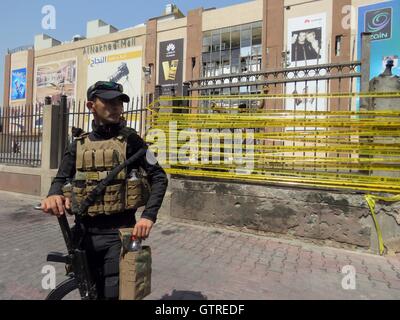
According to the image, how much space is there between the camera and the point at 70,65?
4588 cm

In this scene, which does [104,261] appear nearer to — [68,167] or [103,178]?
[103,178]

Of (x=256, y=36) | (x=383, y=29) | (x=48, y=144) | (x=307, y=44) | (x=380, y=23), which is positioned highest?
(x=256, y=36)

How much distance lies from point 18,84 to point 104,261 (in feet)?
191

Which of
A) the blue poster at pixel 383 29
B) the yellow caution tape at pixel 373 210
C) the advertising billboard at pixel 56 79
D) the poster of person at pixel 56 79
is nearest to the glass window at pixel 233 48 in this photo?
the blue poster at pixel 383 29

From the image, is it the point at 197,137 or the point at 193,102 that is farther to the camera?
the point at 193,102

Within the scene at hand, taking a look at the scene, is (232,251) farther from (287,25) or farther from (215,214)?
(287,25)

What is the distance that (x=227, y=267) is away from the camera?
418 centimetres

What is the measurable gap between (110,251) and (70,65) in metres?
49.0

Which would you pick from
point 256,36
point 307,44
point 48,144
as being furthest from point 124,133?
point 256,36

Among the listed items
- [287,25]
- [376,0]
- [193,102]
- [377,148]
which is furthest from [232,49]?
[377,148]

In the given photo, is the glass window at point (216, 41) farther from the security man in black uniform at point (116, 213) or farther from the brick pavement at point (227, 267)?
the security man in black uniform at point (116, 213)

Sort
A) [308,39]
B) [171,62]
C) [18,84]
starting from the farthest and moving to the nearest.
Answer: [18,84] → [171,62] → [308,39]

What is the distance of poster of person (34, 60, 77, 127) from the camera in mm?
45375

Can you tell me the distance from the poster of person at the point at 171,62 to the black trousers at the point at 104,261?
3382 centimetres
